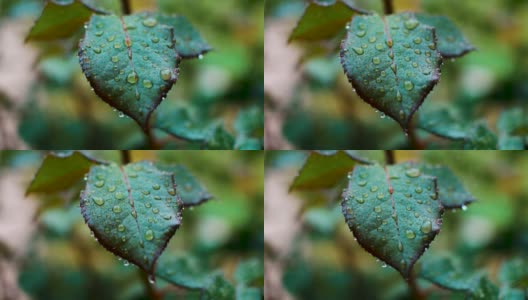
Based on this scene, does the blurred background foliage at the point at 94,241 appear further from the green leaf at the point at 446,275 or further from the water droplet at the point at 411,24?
the water droplet at the point at 411,24

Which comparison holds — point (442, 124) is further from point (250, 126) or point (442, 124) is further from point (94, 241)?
point (94, 241)

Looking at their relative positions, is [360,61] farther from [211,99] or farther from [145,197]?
[211,99]

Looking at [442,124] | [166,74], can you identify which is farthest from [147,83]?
[442,124]

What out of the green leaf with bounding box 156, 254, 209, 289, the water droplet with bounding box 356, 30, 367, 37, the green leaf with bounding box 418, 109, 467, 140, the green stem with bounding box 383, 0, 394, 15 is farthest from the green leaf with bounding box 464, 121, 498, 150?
the green leaf with bounding box 156, 254, 209, 289

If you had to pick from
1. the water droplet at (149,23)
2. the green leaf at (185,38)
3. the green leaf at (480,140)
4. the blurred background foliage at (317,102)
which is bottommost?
the blurred background foliage at (317,102)

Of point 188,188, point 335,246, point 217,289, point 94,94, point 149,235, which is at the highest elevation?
point 149,235

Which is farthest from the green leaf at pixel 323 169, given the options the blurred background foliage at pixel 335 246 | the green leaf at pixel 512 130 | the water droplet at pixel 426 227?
the green leaf at pixel 512 130

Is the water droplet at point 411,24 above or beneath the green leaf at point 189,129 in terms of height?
above

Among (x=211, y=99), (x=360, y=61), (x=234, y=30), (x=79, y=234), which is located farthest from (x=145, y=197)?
(x=234, y=30)
